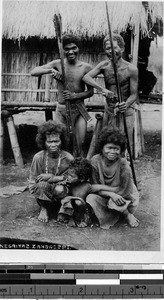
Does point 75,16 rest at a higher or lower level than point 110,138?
higher

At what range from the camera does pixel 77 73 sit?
1546 mm

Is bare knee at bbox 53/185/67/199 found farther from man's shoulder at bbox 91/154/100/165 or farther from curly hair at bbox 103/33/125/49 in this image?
curly hair at bbox 103/33/125/49

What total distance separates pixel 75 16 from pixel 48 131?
37 cm

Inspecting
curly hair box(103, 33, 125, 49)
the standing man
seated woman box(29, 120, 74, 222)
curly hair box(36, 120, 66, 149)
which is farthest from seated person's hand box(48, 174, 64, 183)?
curly hair box(103, 33, 125, 49)

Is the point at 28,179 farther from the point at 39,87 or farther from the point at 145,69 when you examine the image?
the point at 145,69

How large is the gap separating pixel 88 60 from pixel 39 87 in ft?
0.58

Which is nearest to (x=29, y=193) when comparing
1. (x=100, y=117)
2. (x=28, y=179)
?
(x=28, y=179)

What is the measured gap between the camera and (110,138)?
153 cm

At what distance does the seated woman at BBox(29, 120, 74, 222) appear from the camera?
1.53 meters

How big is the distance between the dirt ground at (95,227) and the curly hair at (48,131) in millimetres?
28

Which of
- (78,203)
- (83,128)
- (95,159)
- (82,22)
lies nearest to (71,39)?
(82,22)

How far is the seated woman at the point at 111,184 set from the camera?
153 cm

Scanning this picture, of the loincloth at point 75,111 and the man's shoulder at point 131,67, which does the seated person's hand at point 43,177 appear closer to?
the loincloth at point 75,111

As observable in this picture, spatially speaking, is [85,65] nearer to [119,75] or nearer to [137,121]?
[119,75]
